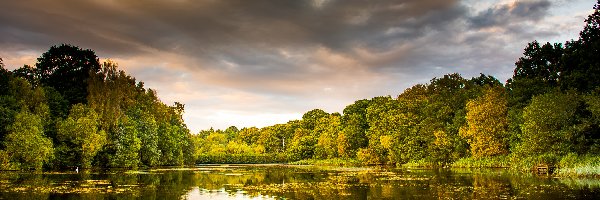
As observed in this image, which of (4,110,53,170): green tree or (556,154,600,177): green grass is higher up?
(4,110,53,170): green tree

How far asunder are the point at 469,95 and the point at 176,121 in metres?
60.4

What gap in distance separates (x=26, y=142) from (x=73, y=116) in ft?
40.3

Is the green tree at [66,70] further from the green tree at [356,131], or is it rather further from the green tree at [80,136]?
the green tree at [356,131]

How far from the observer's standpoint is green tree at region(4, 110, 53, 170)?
176 ft

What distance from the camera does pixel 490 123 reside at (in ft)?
205

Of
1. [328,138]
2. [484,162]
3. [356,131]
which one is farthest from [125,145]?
[484,162]

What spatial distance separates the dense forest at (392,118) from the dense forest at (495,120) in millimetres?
139

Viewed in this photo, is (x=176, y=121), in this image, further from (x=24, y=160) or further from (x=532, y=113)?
(x=532, y=113)

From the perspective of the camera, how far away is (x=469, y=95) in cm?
7200

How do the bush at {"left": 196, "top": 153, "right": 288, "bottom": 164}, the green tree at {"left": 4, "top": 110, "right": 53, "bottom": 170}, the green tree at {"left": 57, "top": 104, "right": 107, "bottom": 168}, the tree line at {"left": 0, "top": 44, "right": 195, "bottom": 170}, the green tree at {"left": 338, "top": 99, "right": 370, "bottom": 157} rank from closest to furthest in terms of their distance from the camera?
1. the green tree at {"left": 4, "top": 110, "right": 53, "bottom": 170}
2. the tree line at {"left": 0, "top": 44, "right": 195, "bottom": 170}
3. the green tree at {"left": 57, "top": 104, "right": 107, "bottom": 168}
4. the green tree at {"left": 338, "top": 99, "right": 370, "bottom": 157}
5. the bush at {"left": 196, "top": 153, "right": 288, "bottom": 164}

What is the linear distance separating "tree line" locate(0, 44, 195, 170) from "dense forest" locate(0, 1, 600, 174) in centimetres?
15

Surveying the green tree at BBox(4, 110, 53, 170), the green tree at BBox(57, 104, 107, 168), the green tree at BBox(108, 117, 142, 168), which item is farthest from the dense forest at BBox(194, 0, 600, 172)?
the green tree at BBox(4, 110, 53, 170)

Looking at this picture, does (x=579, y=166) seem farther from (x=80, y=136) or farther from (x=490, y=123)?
(x=80, y=136)

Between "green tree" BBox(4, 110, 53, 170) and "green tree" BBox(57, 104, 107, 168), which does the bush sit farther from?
"green tree" BBox(4, 110, 53, 170)
